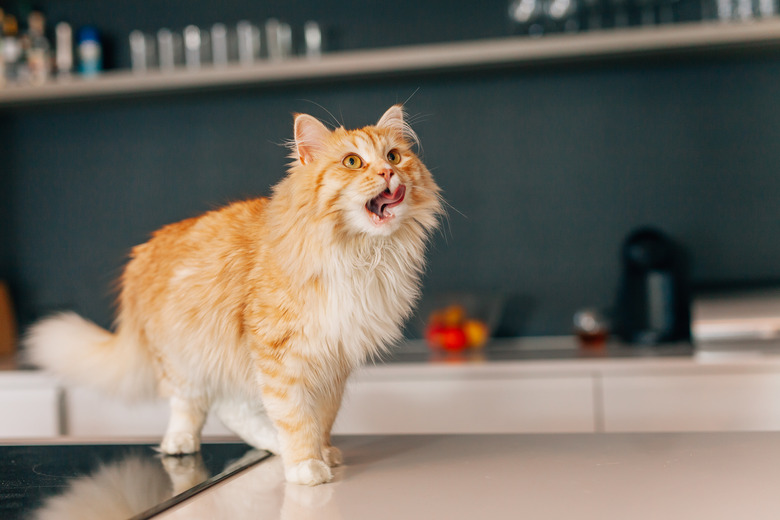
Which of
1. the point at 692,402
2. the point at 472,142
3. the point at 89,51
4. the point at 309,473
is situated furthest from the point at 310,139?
the point at 89,51

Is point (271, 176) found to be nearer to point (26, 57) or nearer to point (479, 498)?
point (26, 57)

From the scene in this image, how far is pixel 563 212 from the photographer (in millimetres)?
2631

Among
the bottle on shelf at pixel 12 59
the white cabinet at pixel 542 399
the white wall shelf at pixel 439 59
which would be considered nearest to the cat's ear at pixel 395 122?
the white cabinet at pixel 542 399

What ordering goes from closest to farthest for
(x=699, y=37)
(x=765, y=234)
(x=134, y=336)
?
(x=134, y=336), (x=699, y=37), (x=765, y=234)

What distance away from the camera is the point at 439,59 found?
238 centimetres

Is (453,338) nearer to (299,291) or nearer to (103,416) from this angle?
(103,416)

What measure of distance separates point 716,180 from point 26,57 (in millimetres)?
2498

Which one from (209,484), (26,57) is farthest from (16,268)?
(209,484)

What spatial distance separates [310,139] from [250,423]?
1.30 ft

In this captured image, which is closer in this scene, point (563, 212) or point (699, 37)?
point (699, 37)

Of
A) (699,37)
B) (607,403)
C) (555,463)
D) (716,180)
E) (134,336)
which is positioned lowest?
(607,403)

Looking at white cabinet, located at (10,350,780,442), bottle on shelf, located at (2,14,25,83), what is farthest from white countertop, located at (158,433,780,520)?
bottle on shelf, located at (2,14,25,83)

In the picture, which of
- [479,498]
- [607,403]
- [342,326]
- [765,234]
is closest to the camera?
[479,498]

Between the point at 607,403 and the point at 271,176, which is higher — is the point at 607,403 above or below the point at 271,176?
below
